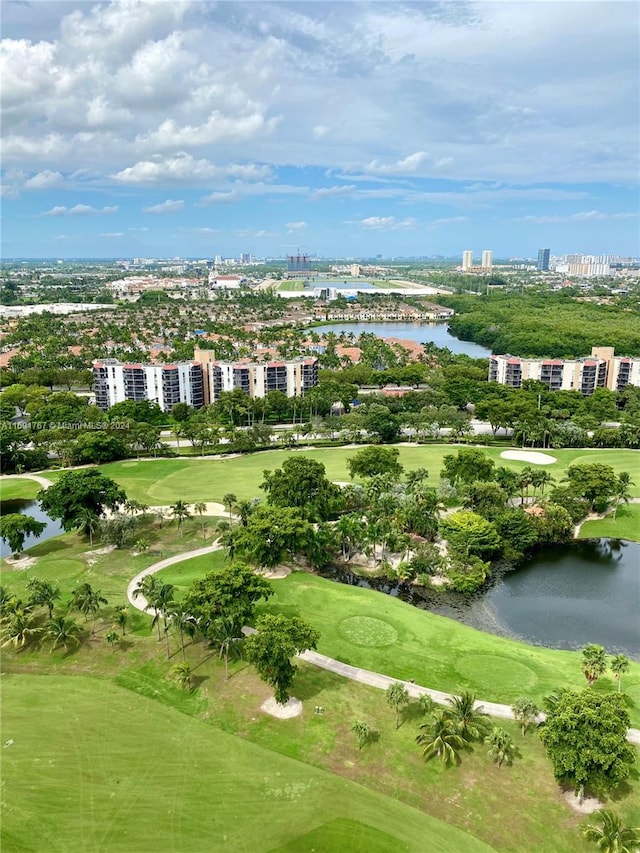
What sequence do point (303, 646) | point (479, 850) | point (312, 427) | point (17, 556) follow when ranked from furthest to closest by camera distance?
point (312, 427) < point (17, 556) < point (303, 646) < point (479, 850)

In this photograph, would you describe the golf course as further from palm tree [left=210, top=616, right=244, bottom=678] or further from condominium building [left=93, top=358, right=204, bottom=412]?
condominium building [left=93, top=358, right=204, bottom=412]

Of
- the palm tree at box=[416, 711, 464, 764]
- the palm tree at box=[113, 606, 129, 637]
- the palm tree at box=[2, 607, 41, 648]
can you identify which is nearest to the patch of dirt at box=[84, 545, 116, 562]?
the palm tree at box=[113, 606, 129, 637]

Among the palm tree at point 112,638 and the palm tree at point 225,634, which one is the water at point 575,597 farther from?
the palm tree at point 112,638

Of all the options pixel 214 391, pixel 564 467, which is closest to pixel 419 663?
pixel 564 467

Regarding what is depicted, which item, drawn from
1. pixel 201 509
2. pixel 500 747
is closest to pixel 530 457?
pixel 201 509

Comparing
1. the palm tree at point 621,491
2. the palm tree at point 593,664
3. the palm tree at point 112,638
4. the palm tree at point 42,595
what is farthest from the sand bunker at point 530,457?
the palm tree at point 42,595

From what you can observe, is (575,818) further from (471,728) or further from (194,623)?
(194,623)
